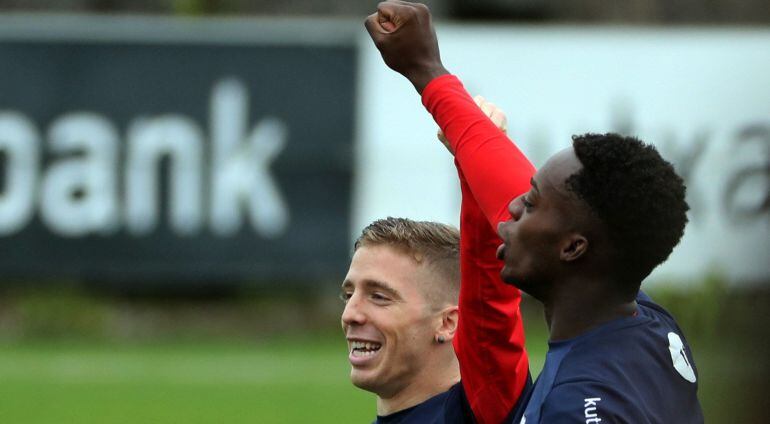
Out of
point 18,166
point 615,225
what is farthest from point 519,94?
point 615,225

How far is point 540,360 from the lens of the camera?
1202 cm

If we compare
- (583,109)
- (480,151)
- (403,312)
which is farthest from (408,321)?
(583,109)

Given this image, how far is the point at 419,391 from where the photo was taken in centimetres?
389

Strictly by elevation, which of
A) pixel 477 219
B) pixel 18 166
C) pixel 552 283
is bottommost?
pixel 552 283

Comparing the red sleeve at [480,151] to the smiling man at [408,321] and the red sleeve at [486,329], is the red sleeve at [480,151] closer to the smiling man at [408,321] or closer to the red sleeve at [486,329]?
the red sleeve at [486,329]

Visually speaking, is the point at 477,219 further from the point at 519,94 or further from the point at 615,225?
the point at 519,94

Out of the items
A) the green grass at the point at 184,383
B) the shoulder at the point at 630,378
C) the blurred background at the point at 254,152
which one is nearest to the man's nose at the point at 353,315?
the shoulder at the point at 630,378

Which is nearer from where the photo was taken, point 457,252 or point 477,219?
point 477,219

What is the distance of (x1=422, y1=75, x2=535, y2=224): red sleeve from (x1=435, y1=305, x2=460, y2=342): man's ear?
630 mm

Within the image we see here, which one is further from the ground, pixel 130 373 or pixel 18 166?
pixel 18 166

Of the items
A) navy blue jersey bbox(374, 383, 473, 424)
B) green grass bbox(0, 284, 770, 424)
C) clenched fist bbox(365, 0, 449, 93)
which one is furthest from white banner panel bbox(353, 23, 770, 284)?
clenched fist bbox(365, 0, 449, 93)

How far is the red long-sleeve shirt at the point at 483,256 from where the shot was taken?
3326 mm

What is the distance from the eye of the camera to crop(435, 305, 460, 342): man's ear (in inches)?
155

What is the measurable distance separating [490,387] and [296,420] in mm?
7089
